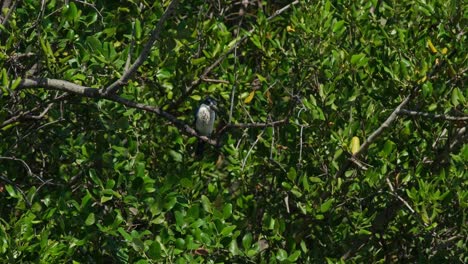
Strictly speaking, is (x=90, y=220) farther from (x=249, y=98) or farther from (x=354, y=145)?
(x=354, y=145)

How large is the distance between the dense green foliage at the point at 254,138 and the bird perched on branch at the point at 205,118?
104mm

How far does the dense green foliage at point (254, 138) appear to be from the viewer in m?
5.44

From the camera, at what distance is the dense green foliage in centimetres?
544

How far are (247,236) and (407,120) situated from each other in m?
1.31

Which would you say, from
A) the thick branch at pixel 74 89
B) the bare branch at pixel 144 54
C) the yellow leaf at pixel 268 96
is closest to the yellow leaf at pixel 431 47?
the yellow leaf at pixel 268 96

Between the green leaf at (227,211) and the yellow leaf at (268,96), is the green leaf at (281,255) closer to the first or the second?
the green leaf at (227,211)

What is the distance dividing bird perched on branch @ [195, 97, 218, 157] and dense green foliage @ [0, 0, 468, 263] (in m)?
0.10

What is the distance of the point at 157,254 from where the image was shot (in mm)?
5027

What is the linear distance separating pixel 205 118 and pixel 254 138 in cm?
76

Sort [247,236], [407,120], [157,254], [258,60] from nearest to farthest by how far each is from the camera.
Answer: [157,254]
[247,236]
[407,120]
[258,60]

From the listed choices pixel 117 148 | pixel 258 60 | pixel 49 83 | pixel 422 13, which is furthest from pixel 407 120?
pixel 49 83

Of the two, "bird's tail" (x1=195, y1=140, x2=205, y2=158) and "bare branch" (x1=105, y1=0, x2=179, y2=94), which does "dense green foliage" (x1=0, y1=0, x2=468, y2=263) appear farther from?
"bare branch" (x1=105, y1=0, x2=179, y2=94)

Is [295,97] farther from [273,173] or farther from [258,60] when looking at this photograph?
[258,60]

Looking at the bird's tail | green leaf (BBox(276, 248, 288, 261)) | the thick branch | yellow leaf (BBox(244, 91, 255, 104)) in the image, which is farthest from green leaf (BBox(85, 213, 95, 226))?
yellow leaf (BBox(244, 91, 255, 104))
